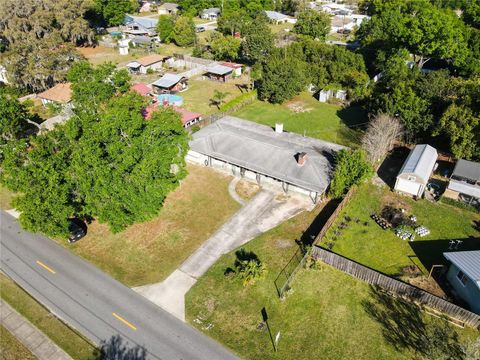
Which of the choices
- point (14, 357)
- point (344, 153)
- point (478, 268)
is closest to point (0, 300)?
point (14, 357)

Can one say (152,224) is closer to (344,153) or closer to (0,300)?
(0,300)

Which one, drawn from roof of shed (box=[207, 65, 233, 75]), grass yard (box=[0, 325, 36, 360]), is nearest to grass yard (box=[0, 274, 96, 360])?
grass yard (box=[0, 325, 36, 360])

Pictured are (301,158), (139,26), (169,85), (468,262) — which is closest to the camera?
(468,262)

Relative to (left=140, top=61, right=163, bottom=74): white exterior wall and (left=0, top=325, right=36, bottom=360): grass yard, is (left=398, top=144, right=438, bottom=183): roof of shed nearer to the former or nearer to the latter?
(left=0, top=325, right=36, bottom=360): grass yard

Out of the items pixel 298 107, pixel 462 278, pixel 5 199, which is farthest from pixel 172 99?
pixel 462 278

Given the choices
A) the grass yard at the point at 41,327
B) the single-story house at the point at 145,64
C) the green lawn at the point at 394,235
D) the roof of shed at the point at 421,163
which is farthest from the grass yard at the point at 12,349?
the single-story house at the point at 145,64

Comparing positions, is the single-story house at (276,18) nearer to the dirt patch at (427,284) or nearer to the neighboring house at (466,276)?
the dirt patch at (427,284)

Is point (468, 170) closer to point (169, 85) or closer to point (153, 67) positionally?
point (169, 85)
